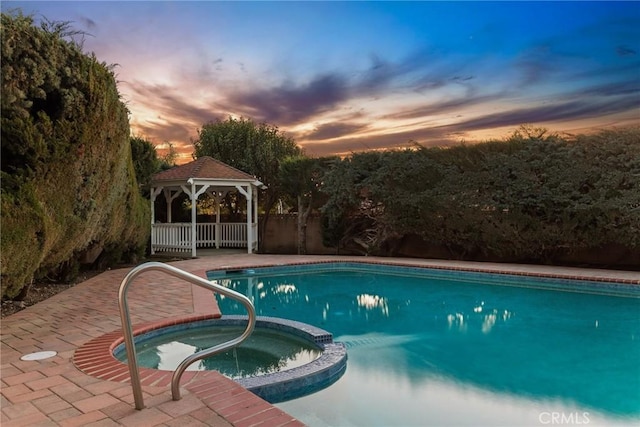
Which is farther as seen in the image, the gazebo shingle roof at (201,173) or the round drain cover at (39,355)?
the gazebo shingle roof at (201,173)

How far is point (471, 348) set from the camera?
5.67 metres

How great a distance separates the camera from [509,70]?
11156 millimetres

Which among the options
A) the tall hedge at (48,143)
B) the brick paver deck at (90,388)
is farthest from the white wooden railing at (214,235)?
the brick paver deck at (90,388)

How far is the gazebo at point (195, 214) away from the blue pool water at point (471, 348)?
17.3 feet

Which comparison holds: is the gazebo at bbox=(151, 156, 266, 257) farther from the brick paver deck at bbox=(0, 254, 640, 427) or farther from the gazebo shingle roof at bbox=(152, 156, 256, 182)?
the brick paver deck at bbox=(0, 254, 640, 427)

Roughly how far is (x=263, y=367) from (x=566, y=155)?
1052 cm

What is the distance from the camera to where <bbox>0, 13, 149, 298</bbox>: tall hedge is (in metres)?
4.83

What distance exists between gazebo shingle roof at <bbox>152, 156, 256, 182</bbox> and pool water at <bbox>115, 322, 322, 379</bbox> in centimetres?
1034

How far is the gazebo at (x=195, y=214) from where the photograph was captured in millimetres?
15273

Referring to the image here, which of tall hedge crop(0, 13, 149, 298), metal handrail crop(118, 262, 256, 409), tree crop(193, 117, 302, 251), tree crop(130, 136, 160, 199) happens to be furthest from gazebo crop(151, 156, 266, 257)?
metal handrail crop(118, 262, 256, 409)

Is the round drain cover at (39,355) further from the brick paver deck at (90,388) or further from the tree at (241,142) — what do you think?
the tree at (241,142)

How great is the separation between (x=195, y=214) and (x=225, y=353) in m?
11.4

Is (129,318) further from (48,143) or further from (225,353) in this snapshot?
(48,143)

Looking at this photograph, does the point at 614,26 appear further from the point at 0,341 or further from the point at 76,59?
the point at 0,341
